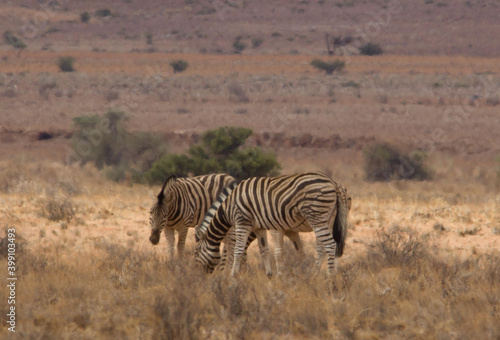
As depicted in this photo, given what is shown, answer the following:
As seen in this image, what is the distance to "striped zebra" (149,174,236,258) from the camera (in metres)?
10.4

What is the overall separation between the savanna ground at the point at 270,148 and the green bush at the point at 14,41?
914 mm

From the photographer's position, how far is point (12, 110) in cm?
4156

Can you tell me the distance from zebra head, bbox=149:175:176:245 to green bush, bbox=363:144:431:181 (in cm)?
1629

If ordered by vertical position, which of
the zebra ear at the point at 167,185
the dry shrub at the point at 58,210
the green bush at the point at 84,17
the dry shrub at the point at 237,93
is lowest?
the dry shrub at the point at 237,93

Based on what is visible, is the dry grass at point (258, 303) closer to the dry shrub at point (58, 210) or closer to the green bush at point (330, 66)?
the dry shrub at point (58, 210)

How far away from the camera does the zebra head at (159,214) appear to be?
1035cm

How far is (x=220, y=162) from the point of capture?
2238 centimetres

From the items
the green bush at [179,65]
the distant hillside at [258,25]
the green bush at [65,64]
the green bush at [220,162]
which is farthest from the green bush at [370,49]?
the green bush at [220,162]

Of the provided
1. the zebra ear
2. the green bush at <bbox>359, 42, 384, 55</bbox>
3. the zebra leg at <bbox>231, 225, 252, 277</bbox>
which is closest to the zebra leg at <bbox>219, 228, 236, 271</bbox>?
the zebra leg at <bbox>231, 225, 252, 277</bbox>

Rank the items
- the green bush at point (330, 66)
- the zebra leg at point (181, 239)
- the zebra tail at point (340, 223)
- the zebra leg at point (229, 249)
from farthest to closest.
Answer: the green bush at point (330, 66), the zebra leg at point (181, 239), the zebra leg at point (229, 249), the zebra tail at point (340, 223)

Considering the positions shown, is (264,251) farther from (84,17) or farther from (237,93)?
(84,17)

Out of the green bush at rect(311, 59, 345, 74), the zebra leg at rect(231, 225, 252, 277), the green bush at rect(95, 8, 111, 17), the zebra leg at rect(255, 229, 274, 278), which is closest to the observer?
the zebra leg at rect(231, 225, 252, 277)

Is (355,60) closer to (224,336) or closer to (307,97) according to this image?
(307,97)

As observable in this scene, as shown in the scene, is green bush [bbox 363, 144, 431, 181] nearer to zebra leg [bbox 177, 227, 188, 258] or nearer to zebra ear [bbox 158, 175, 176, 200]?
zebra leg [bbox 177, 227, 188, 258]
